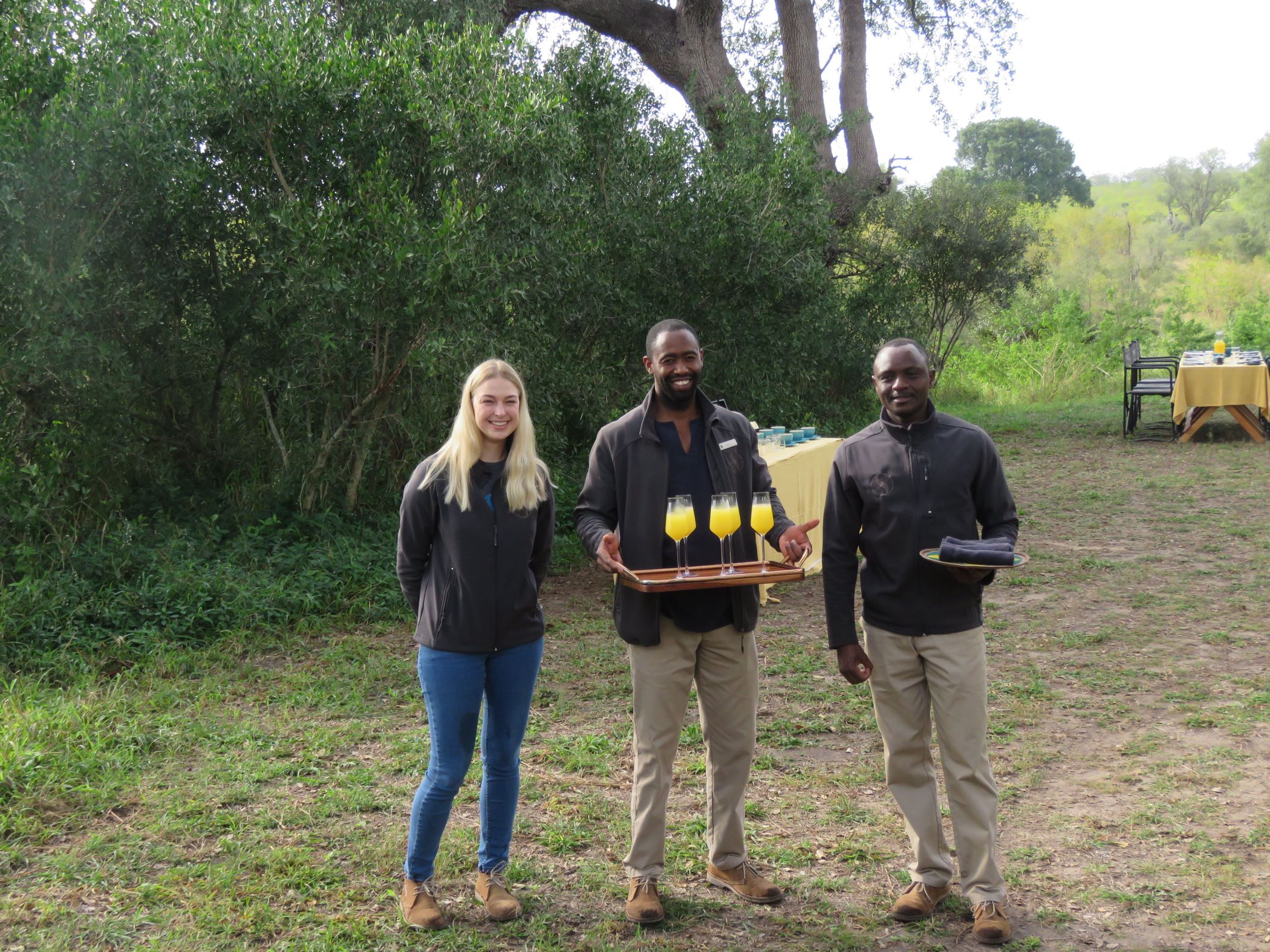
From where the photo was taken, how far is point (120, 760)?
4852 mm

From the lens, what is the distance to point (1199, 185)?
255ft

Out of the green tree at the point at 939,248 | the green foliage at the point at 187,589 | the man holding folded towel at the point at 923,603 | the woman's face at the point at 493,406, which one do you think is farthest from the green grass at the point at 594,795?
the green tree at the point at 939,248

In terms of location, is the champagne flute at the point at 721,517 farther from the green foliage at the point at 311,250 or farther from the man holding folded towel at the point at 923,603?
the green foliage at the point at 311,250

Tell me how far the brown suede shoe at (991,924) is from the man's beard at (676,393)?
1.82 metres

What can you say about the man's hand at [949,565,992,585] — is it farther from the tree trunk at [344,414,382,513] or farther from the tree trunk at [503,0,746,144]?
the tree trunk at [503,0,746,144]

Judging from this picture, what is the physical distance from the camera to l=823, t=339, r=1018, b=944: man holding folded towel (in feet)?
11.2

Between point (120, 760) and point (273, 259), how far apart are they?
11.9ft

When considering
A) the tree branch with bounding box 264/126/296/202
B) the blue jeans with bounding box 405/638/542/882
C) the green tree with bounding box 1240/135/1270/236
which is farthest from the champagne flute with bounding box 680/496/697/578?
the green tree with bounding box 1240/135/1270/236

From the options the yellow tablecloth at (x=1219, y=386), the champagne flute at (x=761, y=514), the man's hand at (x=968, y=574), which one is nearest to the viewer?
the man's hand at (x=968, y=574)

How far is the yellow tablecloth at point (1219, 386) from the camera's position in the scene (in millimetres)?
15383

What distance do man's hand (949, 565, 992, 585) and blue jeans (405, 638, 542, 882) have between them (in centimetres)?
132

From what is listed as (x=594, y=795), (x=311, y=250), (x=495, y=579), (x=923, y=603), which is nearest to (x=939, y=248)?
(x=311, y=250)

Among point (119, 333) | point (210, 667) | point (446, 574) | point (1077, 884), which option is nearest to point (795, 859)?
point (1077, 884)

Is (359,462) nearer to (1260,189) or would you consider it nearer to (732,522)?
(732,522)
